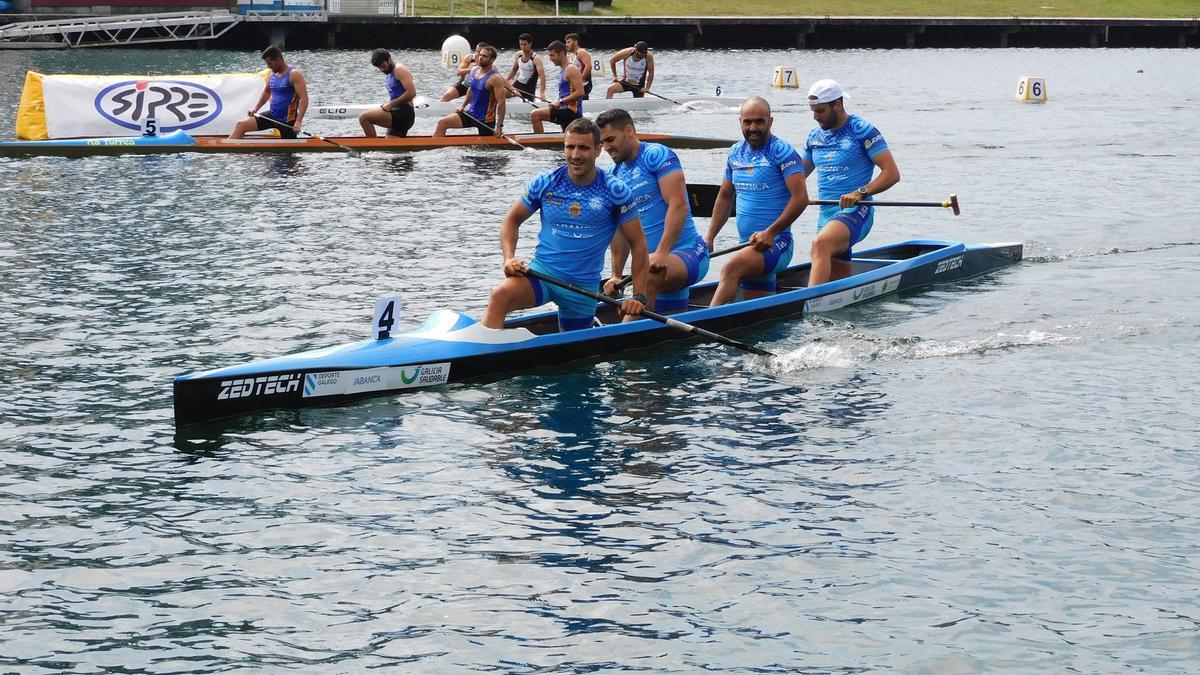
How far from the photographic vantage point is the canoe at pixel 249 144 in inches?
1005

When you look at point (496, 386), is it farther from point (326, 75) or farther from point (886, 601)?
point (326, 75)

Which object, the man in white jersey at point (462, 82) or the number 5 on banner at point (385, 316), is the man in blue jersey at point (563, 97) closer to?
the man in white jersey at point (462, 82)

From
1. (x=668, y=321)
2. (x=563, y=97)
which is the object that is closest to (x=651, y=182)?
(x=668, y=321)

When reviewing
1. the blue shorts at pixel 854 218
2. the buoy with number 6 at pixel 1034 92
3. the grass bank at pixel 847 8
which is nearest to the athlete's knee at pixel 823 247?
the blue shorts at pixel 854 218

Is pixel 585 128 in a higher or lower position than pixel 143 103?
lower

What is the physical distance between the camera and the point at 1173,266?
17.0m

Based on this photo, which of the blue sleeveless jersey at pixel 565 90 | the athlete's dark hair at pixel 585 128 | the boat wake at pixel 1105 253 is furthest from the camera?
the blue sleeveless jersey at pixel 565 90

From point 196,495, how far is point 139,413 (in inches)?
78.9

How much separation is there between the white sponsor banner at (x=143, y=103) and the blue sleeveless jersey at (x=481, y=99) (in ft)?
13.9

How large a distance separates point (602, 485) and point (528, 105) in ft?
82.9

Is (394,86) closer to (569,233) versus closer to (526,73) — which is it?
(526,73)

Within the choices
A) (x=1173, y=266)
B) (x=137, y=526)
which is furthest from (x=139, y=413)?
(x=1173, y=266)

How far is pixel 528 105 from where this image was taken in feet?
110

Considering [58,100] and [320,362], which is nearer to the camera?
[320,362]
